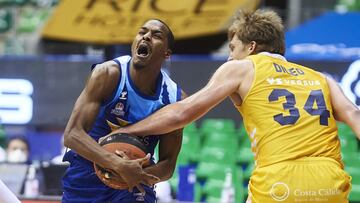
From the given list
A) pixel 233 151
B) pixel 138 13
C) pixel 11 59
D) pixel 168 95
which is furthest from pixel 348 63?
pixel 168 95

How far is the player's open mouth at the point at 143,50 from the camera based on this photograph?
497 cm

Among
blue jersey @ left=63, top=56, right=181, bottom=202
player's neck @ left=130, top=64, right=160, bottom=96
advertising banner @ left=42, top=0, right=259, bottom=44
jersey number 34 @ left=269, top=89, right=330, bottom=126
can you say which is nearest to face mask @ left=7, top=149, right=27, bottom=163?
advertising banner @ left=42, top=0, right=259, bottom=44

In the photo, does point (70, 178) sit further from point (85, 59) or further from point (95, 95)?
point (85, 59)

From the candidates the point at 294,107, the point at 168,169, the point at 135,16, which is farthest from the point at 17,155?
the point at 294,107

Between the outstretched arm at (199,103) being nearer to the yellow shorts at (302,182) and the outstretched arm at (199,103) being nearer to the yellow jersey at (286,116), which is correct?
the yellow jersey at (286,116)

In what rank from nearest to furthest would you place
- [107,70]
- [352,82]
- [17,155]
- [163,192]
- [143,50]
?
[107,70], [143,50], [163,192], [352,82], [17,155]

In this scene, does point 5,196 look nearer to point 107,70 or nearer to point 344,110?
point 107,70

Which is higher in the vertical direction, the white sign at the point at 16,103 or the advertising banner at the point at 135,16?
the advertising banner at the point at 135,16

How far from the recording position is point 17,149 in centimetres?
1261

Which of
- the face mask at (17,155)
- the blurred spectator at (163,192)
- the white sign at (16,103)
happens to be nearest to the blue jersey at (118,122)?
the blurred spectator at (163,192)

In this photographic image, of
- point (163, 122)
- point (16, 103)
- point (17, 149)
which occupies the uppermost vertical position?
point (16, 103)

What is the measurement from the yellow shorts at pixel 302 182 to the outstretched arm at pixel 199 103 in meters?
0.43

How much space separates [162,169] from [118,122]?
361 mm

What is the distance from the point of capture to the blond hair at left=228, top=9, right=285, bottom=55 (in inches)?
184
